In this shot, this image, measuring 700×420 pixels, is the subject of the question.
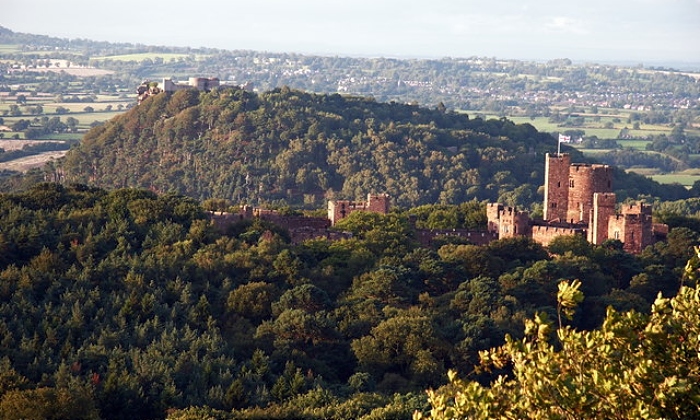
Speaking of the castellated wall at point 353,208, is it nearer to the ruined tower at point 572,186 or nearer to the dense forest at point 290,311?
the dense forest at point 290,311

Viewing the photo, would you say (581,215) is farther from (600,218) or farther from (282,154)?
(282,154)

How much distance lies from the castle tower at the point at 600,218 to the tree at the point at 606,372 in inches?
1357

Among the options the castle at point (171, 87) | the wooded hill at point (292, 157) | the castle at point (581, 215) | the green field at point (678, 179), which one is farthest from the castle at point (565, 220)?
the green field at point (678, 179)

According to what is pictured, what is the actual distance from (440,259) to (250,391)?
608 inches

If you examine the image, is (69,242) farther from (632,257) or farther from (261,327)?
(632,257)

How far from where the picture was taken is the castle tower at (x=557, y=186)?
5568 cm

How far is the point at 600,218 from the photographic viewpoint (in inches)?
2106

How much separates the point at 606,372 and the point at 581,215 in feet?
127

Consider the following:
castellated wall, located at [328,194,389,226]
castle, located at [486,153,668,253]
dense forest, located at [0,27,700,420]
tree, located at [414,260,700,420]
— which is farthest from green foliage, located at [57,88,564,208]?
tree, located at [414,260,700,420]

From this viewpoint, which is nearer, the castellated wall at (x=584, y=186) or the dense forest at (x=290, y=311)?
the dense forest at (x=290, y=311)

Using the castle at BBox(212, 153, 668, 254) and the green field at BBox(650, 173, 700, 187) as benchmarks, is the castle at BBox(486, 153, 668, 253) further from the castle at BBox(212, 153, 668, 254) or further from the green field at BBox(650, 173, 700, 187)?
the green field at BBox(650, 173, 700, 187)

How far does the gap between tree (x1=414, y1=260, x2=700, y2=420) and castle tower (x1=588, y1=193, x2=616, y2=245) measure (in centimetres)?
3448

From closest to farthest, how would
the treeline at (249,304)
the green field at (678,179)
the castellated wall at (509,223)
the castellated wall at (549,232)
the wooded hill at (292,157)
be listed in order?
the treeline at (249,304) < the castellated wall at (549,232) < the castellated wall at (509,223) < the wooded hill at (292,157) < the green field at (678,179)

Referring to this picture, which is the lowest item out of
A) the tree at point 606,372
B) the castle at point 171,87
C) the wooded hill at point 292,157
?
the wooded hill at point 292,157
